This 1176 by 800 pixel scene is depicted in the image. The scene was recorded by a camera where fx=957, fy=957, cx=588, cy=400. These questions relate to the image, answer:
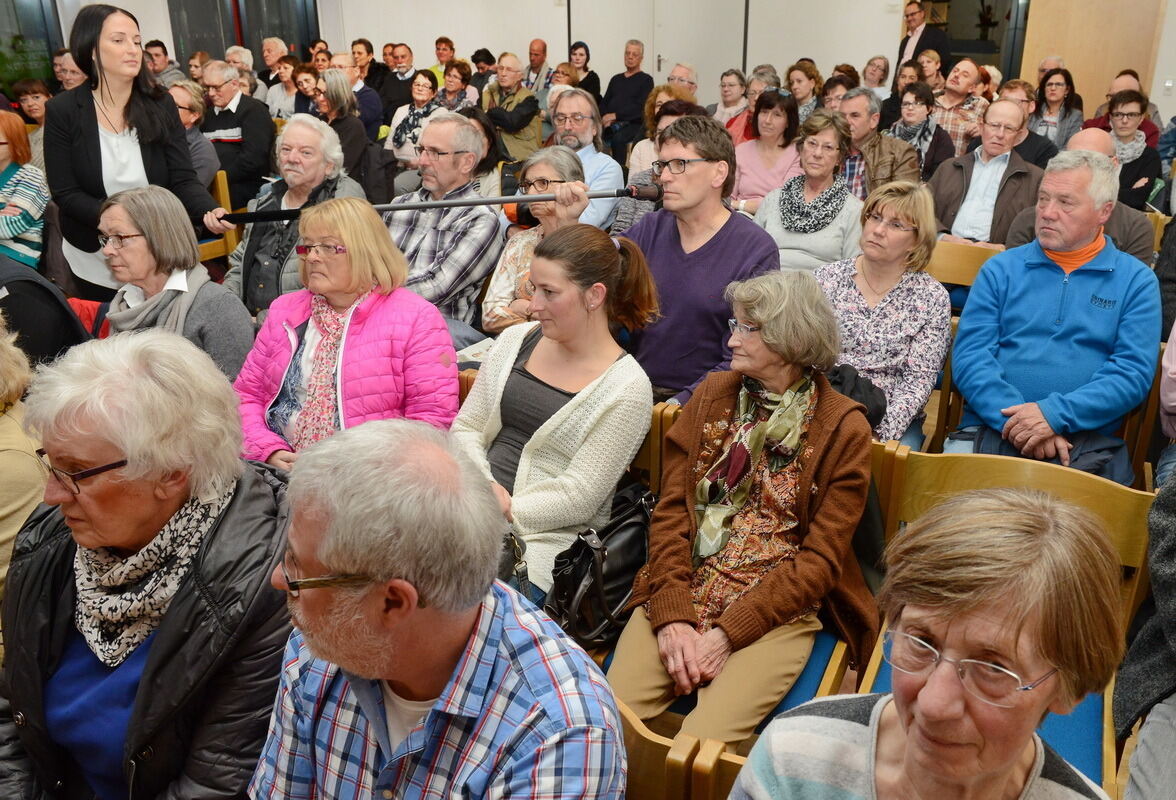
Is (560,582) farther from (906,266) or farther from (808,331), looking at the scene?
(906,266)


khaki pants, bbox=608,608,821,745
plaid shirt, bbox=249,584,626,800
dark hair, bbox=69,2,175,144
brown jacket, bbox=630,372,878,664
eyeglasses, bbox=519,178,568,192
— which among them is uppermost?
dark hair, bbox=69,2,175,144

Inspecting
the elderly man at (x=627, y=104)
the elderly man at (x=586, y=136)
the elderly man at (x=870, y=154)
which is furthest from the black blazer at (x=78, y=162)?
the elderly man at (x=627, y=104)

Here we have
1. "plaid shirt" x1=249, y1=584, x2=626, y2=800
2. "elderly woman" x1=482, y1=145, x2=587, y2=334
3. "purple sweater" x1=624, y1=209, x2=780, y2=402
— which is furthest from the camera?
"elderly woman" x1=482, y1=145, x2=587, y2=334

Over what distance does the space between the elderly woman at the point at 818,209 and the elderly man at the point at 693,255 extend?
0.73m

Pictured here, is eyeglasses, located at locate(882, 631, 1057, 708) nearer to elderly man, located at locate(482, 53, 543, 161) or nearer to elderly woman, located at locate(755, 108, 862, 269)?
elderly woman, located at locate(755, 108, 862, 269)

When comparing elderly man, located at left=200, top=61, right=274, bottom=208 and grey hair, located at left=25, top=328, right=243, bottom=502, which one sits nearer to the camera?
grey hair, located at left=25, top=328, right=243, bottom=502

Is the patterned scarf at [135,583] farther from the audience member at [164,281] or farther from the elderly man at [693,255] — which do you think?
the elderly man at [693,255]

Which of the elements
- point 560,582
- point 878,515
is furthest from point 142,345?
point 878,515

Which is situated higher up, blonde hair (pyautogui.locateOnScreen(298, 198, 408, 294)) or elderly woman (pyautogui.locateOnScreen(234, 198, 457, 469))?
blonde hair (pyautogui.locateOnScreen(298, 198, 408, 294))

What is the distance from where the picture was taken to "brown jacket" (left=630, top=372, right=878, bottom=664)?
1.92 m

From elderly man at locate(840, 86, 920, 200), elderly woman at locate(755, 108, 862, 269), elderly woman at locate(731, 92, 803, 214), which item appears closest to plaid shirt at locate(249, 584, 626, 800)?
elderly woman at locate(755, 108, 862, 269)

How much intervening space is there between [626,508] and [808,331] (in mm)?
602

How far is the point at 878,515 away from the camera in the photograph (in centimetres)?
204

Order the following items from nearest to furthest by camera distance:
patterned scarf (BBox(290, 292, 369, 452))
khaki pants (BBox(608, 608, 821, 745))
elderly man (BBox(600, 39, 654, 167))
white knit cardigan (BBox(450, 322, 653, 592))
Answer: khaki pants (BBox(608, 608, 821, 745)) → white knit cardigan (BBox(450, 322, 653, 592)) → patterned scarf (BBox(290, 292, 369, 452)) → elderly man (BBox(600, 39, 654, 167))
